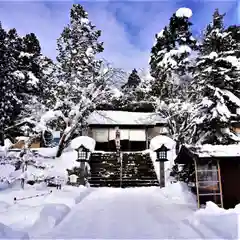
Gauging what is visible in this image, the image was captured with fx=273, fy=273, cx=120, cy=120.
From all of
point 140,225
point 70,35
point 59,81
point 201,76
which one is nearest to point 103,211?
point 140,225

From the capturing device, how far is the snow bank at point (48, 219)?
5.59m

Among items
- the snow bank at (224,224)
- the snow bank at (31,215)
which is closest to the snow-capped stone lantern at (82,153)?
the snow bank at (31,215)

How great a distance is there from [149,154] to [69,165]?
5569mm

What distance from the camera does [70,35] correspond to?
25.4 m

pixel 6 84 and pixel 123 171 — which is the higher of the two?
pixel 6 84

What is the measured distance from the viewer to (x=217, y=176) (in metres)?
8.68

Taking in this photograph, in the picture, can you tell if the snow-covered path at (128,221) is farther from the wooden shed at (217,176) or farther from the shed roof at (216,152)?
the shed roof at (216,152)

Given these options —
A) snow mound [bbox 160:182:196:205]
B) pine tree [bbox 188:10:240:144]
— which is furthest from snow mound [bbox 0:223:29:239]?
pine tree [bbox 188:10:240:144]

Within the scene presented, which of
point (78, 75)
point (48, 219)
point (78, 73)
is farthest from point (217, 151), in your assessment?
point (78, 73)

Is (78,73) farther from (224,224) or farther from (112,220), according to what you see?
(224,224)

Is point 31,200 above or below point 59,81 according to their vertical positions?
below

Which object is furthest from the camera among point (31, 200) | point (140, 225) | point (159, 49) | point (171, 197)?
point (159, 49)

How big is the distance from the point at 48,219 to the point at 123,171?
→ 34.3 feet

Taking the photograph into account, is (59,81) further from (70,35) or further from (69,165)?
(69,165)
